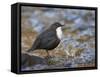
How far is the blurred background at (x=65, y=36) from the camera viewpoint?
2424 mm

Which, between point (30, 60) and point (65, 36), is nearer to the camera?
point (30, 60)

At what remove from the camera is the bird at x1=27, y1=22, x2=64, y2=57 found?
247 cm

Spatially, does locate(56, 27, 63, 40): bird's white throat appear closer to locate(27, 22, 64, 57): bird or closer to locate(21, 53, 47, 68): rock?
locate(27, 22, 64, 57): bird

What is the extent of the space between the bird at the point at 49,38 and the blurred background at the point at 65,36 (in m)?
0.03

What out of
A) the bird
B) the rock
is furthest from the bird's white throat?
the rock

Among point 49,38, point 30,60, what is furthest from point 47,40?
point 30,60

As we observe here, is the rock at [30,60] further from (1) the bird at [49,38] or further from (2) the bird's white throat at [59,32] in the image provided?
(2) the bird's white throat at [59,32]

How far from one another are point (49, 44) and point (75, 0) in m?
0.51

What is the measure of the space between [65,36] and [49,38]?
0.53 ft

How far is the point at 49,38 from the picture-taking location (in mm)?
2514

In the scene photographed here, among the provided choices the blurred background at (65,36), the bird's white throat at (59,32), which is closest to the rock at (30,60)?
the blurred background at (65,36)

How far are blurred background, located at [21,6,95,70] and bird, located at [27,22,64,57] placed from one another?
30mm

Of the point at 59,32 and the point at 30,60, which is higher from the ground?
the point at 59,32

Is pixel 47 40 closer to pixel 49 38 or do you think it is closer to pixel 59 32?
pixel 49 38
